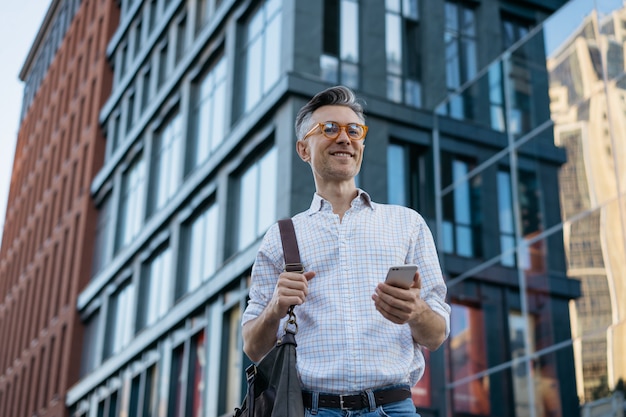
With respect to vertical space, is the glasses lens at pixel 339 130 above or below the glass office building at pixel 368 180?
below

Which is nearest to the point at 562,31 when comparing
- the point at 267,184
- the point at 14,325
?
the point at 267,184

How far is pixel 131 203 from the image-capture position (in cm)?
3067

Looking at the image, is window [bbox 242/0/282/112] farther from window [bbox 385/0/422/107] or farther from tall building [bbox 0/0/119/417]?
tall building [bbox 0/0/119/417]

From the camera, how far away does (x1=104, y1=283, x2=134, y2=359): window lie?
28750mm

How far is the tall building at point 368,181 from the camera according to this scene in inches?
667

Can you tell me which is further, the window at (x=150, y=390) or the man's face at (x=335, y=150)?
the window at (x=150, y=390)

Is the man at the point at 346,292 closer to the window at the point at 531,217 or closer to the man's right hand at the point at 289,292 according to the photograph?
the man's right hand at the point at 289,292

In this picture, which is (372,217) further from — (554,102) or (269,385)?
(554,102)

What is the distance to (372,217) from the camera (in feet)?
12.1

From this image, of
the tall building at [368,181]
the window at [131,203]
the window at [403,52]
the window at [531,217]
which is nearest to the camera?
the window at [531,217]

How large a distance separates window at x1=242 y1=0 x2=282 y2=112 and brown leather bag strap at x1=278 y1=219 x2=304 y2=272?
17.1 m

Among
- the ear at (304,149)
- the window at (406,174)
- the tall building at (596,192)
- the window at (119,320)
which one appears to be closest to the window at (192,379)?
the window at (119,320)

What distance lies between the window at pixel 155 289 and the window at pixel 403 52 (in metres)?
8.17

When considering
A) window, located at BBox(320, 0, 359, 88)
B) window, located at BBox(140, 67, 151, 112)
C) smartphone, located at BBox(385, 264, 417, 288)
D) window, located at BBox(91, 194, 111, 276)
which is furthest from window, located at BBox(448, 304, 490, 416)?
window, located at BBox(91, 194, 111, 276)
